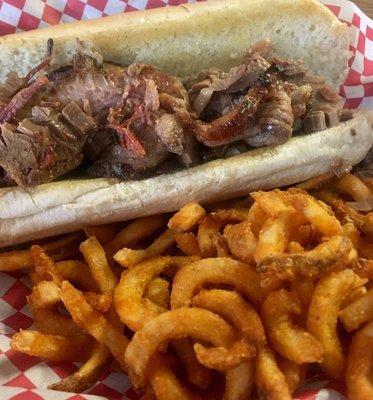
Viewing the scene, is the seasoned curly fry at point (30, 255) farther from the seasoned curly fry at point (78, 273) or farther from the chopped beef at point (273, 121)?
the chopped beef at point (273, 121)

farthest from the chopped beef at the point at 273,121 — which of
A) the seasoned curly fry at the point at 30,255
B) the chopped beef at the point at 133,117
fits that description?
the seasoned curly fry at the point at 30,255

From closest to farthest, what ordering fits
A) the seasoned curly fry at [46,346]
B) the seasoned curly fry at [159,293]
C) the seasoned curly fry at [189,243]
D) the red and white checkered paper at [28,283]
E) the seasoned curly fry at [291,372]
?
the seasoned curly fry at [291,372] → the red and white checkered paper at [28,283] → the seasoned curly fry at [46,346] → the seasoned curly fry at [159,293] → the seasoned curly fry at [189,243]

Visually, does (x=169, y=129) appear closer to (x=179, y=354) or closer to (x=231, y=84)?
(x=231, y=84)

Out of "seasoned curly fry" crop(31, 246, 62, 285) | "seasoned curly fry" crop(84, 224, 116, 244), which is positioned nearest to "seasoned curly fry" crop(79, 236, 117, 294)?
"seasoned curly fry" crop(31, 246, 62, 285)

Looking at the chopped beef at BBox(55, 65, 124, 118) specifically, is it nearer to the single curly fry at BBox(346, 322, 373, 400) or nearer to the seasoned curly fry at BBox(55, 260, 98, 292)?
the seasoned curly fry at BBox(55, 260, 98, 292)

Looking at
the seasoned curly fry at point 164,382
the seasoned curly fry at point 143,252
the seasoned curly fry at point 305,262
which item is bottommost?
the seasoned curly fry at point 164,382

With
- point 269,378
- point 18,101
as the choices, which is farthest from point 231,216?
point 18,101

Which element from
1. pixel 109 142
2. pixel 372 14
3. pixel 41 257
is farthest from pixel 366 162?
pixel 372 14
